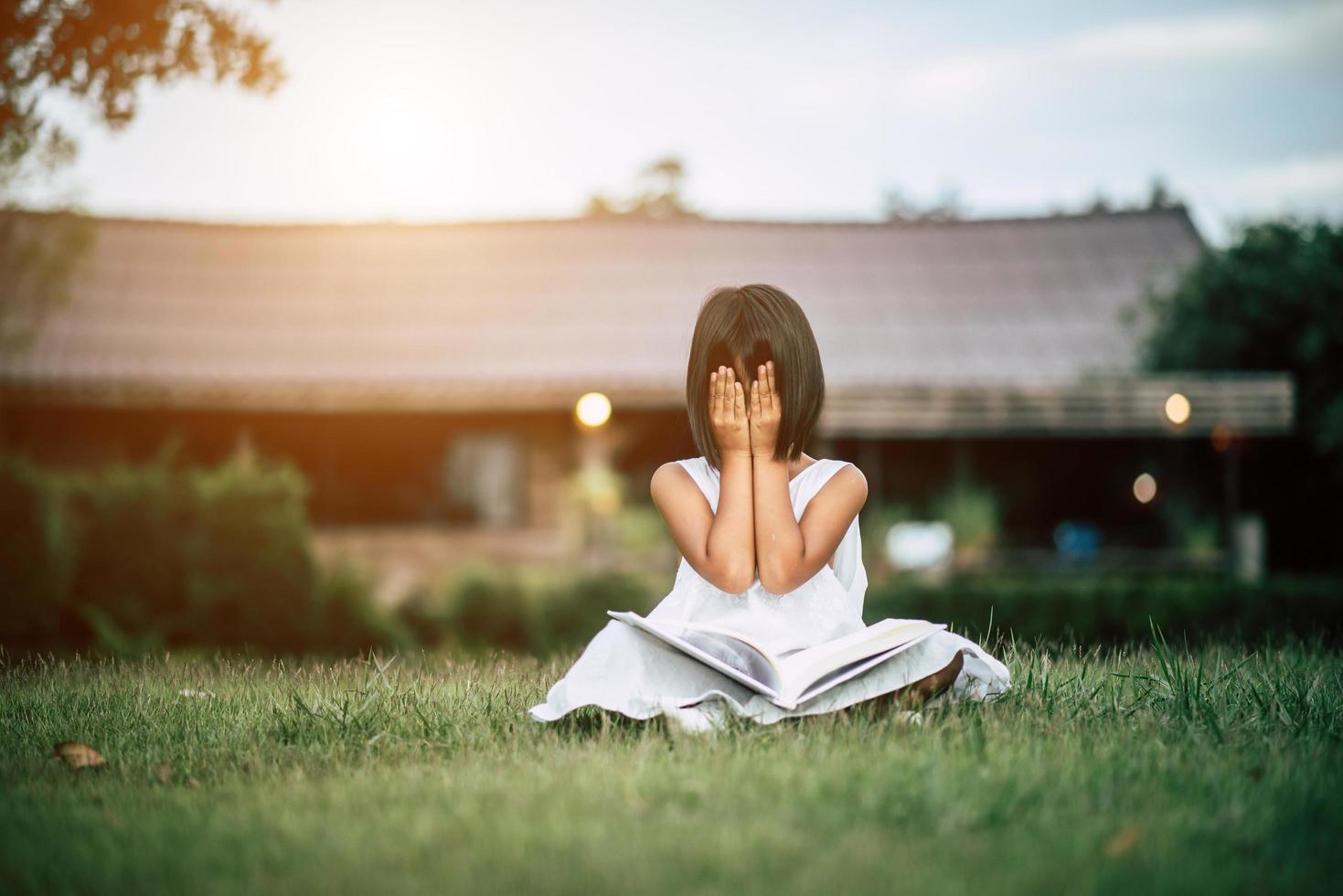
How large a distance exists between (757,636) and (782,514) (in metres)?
0.40

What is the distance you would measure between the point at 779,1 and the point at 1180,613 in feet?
22.6

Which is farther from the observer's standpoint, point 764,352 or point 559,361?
point 559,361

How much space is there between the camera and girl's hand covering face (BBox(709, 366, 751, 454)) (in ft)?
12.0

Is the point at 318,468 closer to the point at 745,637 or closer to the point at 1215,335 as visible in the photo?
the point at 1215,335

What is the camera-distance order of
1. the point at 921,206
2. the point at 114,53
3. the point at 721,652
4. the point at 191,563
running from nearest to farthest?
1. the point at 721,652
2. the point at 114,53
3. the point at 191,563
4. the point at 921,206

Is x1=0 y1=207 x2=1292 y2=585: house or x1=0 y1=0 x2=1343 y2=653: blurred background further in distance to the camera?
x1=0 y1=207 x2=1292 y2=585: house

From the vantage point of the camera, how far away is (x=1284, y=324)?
675 inches

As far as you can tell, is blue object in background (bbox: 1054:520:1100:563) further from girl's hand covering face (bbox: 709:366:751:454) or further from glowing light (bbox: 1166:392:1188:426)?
girl's hand covering face (bbox: 709:366:751:454)

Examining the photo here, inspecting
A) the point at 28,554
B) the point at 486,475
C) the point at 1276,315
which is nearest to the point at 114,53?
the point at 28,554

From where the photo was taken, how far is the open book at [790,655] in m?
3.32

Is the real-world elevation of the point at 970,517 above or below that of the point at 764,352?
below

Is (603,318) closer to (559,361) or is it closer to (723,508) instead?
(559,361)

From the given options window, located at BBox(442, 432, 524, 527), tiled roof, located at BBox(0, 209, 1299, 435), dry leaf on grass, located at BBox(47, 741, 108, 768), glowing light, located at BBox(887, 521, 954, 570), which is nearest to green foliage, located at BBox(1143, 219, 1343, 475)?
tiled roof, located at BBox(0, 209, 1299, 435)

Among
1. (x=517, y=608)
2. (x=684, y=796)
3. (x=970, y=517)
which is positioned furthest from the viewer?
(x=970, y=517)
